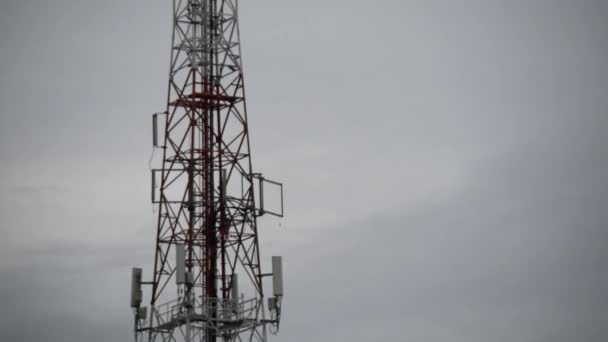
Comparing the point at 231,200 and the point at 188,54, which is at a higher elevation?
the point at 188,54

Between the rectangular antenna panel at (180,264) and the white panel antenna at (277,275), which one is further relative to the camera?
the white panel antenna at (277,275)

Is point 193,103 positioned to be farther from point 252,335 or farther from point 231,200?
point 252,335

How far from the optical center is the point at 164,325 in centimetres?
11075

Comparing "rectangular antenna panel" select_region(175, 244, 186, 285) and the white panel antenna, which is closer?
"rectangular antenna panel" select_region(175, 244, 186, 285)

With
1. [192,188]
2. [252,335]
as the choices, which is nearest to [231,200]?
[192,188]

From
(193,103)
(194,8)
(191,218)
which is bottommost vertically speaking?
(191,218)

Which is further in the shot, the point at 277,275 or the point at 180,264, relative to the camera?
the point at 277,275

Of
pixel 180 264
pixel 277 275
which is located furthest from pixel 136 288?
pixel 277 275

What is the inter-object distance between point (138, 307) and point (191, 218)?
794 cm

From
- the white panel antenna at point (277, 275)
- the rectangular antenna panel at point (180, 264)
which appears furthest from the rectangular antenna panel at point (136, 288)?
the white panel antenna at point (277, 275)

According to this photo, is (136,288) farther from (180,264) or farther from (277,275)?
(277,275)

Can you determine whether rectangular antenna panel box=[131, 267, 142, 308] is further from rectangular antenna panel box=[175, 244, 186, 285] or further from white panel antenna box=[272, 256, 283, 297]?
white panel antenna box=[272, 256, 283, 297]

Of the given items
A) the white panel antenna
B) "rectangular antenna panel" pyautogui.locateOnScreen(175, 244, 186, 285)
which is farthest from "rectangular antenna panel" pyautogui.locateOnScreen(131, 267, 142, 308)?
the white panel antenna

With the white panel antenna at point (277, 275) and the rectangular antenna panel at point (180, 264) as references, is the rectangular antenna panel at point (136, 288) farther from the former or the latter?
the white panel antenna at point (277, 275)
